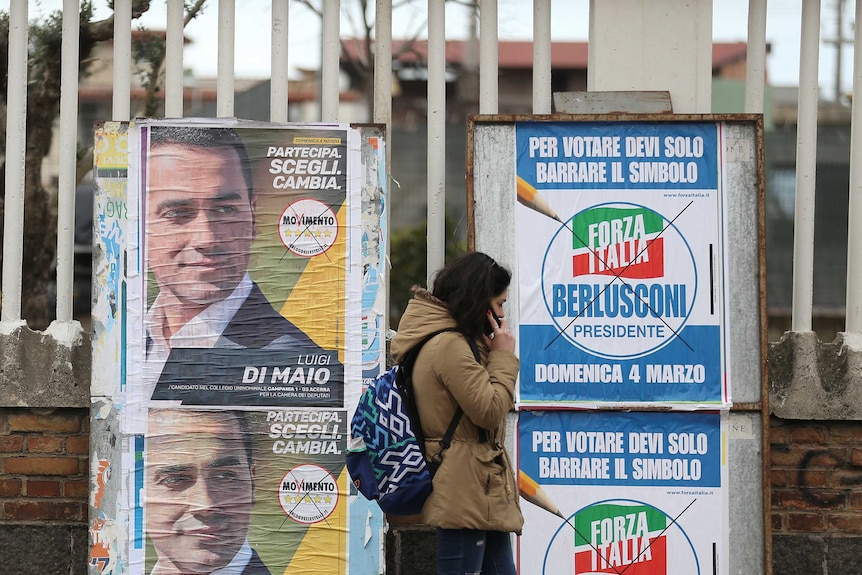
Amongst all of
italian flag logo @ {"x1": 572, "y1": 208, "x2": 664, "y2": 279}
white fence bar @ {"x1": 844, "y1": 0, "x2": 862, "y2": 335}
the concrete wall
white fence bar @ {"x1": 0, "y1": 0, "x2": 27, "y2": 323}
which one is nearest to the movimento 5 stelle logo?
italian flag logo @ {"x1": 572, "y1": 208, "x2": 664, "y2": 279}

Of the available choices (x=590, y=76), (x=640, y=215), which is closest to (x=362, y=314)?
(x=640, y=215)

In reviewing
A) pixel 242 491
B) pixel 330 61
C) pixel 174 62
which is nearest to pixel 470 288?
pixel 242 491

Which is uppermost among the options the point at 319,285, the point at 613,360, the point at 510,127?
the point at 510,127

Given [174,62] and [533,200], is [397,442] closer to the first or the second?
[533,200]

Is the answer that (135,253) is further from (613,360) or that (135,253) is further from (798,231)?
(798,231)

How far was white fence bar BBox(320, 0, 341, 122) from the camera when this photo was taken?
Result: 4.54 m

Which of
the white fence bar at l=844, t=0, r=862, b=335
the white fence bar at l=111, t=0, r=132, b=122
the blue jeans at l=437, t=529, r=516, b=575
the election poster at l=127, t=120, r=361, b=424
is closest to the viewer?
the blue jeans at l=437, t=529, r=516, b=575

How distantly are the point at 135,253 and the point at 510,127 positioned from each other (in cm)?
165

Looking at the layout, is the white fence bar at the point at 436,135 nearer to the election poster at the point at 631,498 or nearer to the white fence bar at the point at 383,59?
the white fence bar at the point at 383,59

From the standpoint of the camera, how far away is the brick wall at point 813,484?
14.8ft

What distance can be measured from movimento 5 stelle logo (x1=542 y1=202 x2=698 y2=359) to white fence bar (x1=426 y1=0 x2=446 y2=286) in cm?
58

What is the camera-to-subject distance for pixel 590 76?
461 cm

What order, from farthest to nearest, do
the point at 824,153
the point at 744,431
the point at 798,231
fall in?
the point at 824,153 → the point at 798,231 → the point at 744,431

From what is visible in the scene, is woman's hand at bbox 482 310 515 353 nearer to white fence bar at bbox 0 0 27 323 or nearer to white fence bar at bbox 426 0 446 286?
white fence bar at bbox 426 0 446 286
